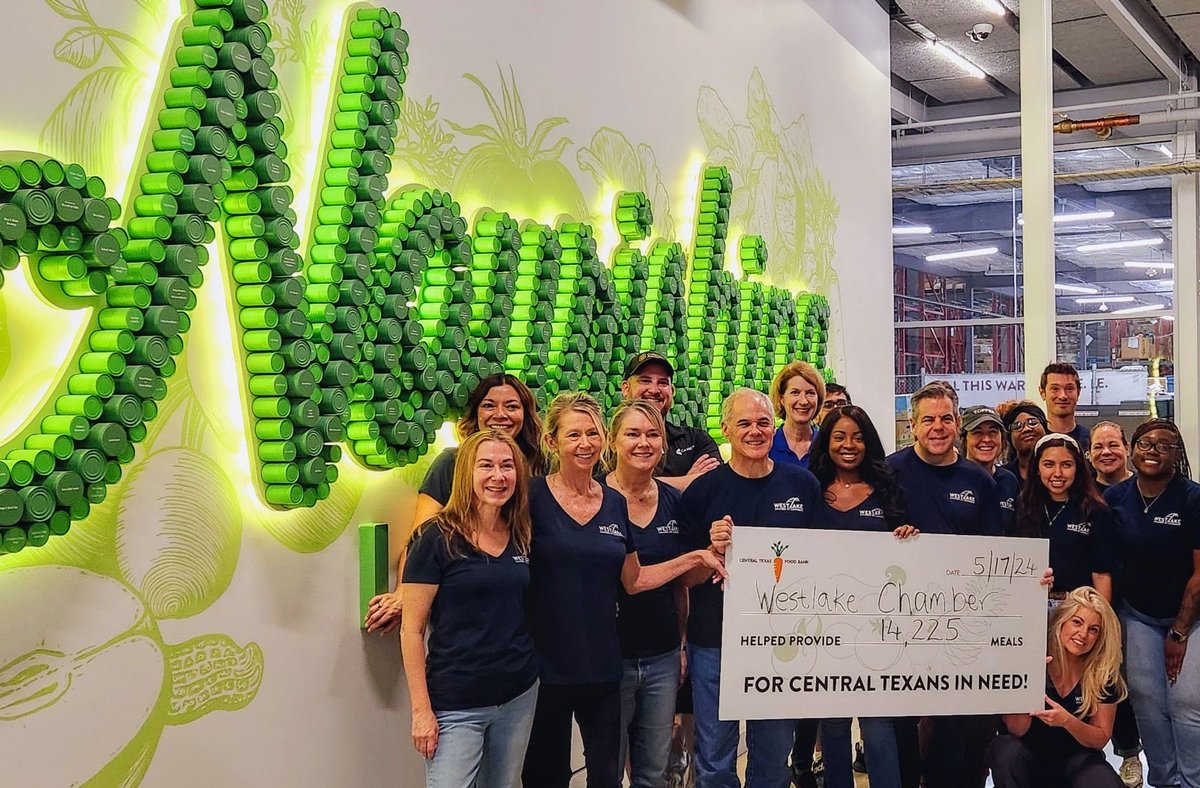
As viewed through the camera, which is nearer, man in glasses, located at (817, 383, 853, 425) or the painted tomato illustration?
the painted tomato illustration

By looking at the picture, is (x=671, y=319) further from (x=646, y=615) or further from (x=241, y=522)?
(x=241, y=522)

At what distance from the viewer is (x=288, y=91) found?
3.35 meters

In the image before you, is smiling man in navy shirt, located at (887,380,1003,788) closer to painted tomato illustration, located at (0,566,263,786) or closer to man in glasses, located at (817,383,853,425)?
man in glasses, located at (817,383,853,425)

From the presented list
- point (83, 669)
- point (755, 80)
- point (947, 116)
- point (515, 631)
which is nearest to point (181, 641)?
point (83, 669)

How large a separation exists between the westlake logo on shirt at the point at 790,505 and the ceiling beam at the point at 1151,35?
5.83 meters

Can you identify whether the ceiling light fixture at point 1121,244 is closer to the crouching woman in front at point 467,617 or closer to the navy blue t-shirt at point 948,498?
the navy blue t-shirt at point 948,498

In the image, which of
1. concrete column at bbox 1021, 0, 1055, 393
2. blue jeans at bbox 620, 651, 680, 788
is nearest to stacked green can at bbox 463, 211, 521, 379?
blue jeans at bbox 620, 651, 680, 788

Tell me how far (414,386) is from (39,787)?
5.14ft

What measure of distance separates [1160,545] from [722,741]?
178 cm

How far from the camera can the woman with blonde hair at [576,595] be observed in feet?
10.9

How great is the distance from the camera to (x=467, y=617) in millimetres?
3131

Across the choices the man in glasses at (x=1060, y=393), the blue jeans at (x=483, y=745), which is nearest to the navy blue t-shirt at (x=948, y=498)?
the man in glasses at (x=1060, y=393)

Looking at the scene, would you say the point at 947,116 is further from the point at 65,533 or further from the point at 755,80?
the point at 65,533

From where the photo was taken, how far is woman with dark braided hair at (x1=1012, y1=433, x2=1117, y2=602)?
4246 mm
